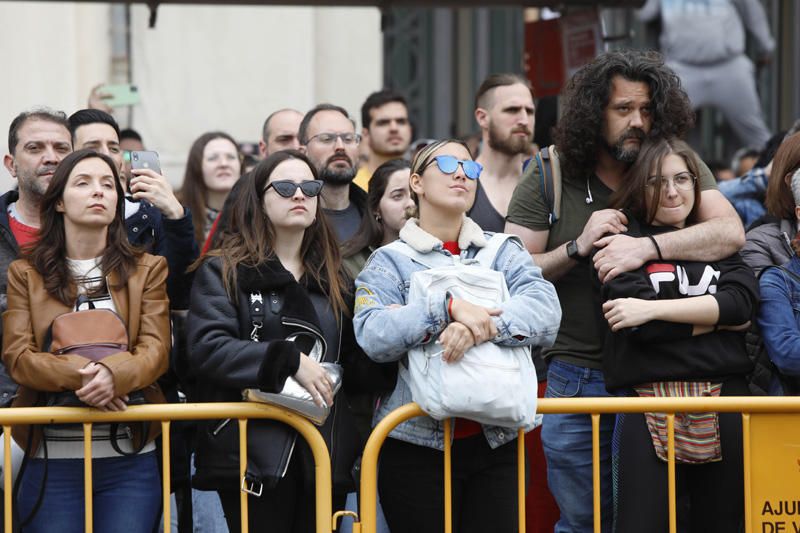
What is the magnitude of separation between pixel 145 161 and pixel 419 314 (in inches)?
58.0

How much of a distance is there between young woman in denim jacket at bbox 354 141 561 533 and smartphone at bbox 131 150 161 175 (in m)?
1.04

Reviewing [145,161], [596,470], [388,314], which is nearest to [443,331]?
[388,314]

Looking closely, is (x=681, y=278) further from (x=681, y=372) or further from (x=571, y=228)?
(x=571, y=228)

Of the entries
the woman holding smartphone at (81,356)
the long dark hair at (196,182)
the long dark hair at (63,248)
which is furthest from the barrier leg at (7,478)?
the long dark hair at (196,182)

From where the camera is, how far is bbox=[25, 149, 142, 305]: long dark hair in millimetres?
4953

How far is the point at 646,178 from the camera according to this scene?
17.2 feet

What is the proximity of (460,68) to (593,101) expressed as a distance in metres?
7.13

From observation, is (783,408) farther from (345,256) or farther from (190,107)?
(190,107)

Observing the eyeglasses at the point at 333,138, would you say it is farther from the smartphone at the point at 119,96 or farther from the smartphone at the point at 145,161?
the smartphone at the point at 119,96

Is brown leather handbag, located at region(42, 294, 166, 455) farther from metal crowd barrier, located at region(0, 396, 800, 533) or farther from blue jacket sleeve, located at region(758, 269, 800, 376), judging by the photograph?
blue jacket sleeve, located at region(758, 269, 800, 376)

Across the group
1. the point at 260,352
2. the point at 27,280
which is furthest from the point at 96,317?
the point at 260,352

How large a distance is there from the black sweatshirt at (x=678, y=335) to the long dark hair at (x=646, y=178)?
255mm

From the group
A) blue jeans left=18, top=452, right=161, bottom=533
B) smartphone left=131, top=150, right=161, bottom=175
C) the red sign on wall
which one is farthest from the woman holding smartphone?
the red sign on wall

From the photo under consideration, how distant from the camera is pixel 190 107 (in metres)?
10.5
